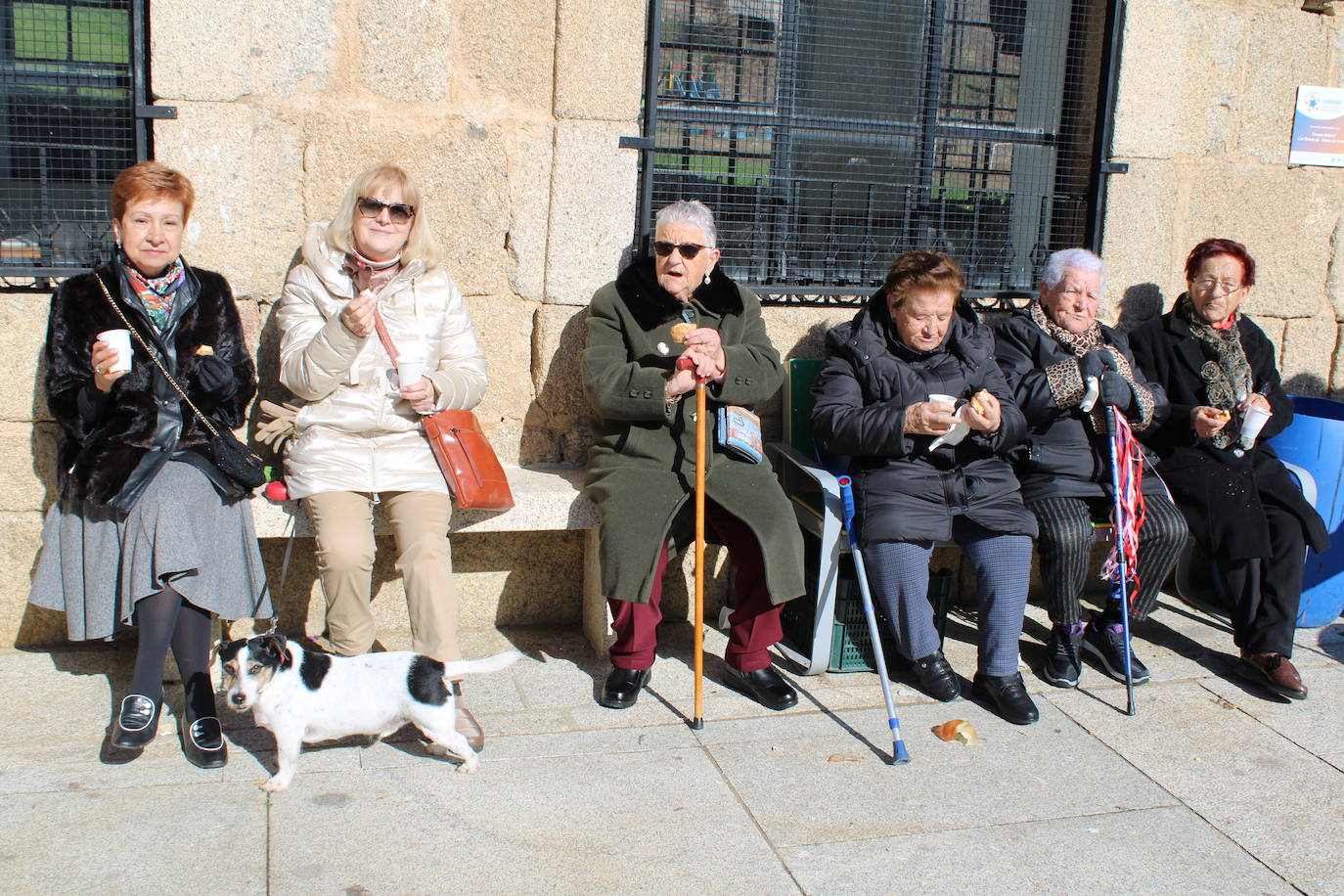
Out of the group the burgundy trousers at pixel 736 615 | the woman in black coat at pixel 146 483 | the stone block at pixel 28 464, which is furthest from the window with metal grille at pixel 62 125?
the burgundy trousers at pixel 736 615

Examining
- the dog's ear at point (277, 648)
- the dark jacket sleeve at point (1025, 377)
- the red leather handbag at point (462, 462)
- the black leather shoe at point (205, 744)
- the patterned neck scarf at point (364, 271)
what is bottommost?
the black leather shoe at point (205, 744)

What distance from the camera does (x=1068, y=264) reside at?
4.20 metres

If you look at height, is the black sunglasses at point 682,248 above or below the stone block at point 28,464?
above

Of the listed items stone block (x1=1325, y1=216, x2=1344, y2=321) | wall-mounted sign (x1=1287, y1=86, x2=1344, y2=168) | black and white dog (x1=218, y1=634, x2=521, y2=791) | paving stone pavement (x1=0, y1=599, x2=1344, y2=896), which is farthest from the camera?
stone block (x1=1325, y1=216, x2=1344, y2=321)

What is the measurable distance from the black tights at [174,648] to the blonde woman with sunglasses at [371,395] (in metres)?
0.37

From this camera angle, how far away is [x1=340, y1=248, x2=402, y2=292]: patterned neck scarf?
360 centimetres

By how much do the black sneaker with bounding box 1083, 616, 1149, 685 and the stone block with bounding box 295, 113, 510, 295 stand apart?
2.44 m

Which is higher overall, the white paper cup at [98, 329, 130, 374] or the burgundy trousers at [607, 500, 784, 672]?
the white paper cup at [98, 329, 130, 374]

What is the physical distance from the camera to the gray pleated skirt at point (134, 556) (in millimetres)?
3232

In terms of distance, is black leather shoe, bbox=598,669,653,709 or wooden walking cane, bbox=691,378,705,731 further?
black leather shoe, bbox=598,669,653,709

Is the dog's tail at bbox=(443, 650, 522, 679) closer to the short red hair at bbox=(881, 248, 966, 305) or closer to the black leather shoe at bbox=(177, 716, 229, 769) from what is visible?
the black leather shoe at bbox=(177, 716, 229, 769)

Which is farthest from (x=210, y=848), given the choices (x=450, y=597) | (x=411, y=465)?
(x=411, y=465)

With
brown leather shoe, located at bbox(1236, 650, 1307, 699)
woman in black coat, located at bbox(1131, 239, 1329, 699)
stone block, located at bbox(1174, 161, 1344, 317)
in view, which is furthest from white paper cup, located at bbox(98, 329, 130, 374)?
stone block, located at bbox(1174, 161, 1344, 317)

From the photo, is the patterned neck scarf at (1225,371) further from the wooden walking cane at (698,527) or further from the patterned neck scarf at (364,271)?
the patterned neck scarf at (364,271)
